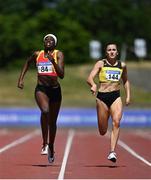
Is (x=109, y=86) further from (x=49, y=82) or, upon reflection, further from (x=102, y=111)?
(x=49, y=82)

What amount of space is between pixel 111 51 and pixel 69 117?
22810 mm

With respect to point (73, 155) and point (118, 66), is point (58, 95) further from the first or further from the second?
point (73, 155)

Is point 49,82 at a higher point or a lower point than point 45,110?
higher

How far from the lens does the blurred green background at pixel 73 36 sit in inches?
2046

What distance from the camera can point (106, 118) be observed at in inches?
499

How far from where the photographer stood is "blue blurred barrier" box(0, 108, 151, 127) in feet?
114

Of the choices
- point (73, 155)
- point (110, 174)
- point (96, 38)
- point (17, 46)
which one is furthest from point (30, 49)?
point (110, 174)

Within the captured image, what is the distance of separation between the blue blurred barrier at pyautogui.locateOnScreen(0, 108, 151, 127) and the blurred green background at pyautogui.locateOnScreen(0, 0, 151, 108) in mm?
4799

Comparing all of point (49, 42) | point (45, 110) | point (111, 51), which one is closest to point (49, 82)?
point (45, 110)

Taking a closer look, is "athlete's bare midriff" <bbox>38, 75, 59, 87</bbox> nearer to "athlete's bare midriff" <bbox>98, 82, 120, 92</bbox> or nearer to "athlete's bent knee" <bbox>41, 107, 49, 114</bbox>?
"athlete's bent knee" <bbox>41, 107, 49, 114</bbox>

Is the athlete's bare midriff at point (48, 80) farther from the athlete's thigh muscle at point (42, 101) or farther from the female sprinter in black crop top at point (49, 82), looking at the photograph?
the athlete's thigh muscle at point (42, 101)

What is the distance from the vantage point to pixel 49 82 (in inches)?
490

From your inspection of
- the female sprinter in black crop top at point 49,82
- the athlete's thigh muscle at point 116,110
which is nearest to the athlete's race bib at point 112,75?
the athlete's thigh muscle at point 116,110

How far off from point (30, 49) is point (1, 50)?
150 inches
